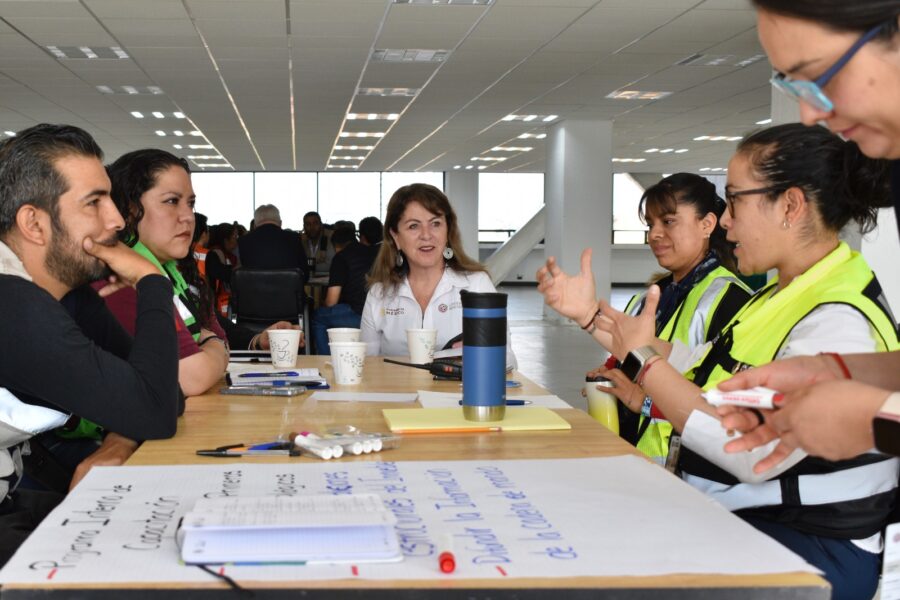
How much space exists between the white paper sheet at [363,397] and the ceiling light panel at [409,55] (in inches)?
261

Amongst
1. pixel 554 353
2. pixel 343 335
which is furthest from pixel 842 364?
pixel 554 353

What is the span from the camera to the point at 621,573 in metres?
0.94

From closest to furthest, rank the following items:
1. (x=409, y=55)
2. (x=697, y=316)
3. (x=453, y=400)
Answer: (x=453, y=400) < (x=697, y=316) < (x=409, y=55)

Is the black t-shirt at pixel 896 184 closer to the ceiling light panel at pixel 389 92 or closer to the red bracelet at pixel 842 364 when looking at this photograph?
the red bracelet at pixel 842 364

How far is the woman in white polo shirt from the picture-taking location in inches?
129

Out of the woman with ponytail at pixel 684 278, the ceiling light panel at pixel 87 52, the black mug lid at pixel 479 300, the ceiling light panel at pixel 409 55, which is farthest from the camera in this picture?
the ceiling light panel at pixel 409 55

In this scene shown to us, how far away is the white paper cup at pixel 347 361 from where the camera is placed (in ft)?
7.50

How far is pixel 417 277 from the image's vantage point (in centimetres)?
338

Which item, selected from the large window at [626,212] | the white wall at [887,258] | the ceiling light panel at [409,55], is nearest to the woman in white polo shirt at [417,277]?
the white wall at [887,258]

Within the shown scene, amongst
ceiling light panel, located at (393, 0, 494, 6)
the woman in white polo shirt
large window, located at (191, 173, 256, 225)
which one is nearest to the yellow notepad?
the woman in white polo shirt

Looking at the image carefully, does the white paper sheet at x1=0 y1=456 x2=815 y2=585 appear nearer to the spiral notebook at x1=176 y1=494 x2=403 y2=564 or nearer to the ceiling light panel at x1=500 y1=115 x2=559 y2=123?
the spiral notebook at x1=176 y1=494 x2=403 y2=564

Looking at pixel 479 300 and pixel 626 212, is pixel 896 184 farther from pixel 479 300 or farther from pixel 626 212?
pixel 626 212

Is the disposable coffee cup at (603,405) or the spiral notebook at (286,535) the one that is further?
the disposable coffee cup at (603,405)

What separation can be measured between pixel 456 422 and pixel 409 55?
7334mm
